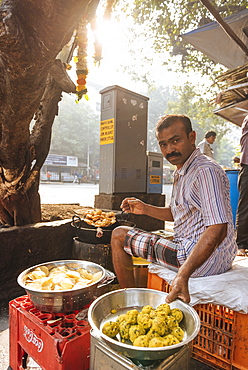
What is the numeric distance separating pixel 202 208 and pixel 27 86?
7.11ft

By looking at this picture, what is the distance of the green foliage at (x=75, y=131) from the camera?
164 ft

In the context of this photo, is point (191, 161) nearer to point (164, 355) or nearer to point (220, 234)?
point (220, 234)

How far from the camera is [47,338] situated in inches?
62.2

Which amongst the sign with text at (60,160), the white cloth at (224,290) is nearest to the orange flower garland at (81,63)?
the white cloth at (224,290)

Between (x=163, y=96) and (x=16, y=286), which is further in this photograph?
(x=163, y=96)

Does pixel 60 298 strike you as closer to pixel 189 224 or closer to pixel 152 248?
pixel 152 248

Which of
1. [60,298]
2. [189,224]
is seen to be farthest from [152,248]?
[60,298]

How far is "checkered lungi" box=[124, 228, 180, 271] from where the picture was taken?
2273 millimetres

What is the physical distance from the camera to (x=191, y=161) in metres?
2.24

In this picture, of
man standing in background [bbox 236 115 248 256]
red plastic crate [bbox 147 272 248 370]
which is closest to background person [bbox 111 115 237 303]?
red plastic crate [bbox 147 272 248 370]

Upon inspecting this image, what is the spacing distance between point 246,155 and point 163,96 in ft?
228

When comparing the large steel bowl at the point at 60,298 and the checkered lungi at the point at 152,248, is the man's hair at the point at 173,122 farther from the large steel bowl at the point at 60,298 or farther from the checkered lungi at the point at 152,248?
the large steel bowl at the point at 60,298

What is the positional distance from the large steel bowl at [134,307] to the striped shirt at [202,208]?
1.90 ft

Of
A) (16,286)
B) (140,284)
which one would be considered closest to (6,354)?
(16,286)
